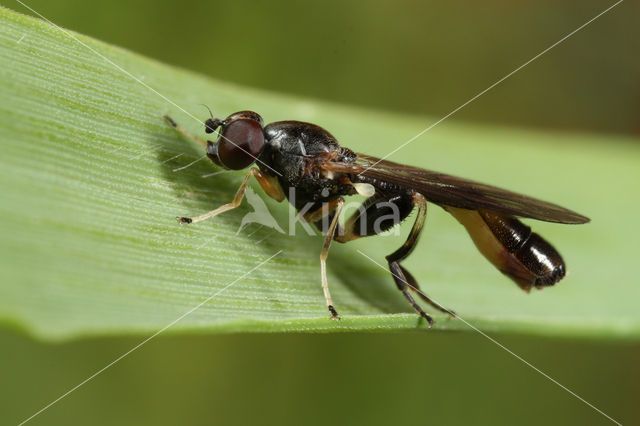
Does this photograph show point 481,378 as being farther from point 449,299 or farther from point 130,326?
point 130,326

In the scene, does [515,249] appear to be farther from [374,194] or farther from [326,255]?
[326,255]

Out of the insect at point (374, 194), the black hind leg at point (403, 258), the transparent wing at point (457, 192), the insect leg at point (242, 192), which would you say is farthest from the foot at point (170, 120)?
the black hind leg at point (403, 258)

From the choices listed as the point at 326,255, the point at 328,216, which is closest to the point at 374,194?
the point at 328,216

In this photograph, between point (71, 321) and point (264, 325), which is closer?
point (71, 321)

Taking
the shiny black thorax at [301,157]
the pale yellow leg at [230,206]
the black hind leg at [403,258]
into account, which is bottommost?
the black hind leg at [403,258]

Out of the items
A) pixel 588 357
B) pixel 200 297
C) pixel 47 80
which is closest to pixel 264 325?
pixel 200 297

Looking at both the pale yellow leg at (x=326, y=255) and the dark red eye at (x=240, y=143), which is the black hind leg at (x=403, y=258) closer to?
the pale yellow leg at (x=326, y=255)
